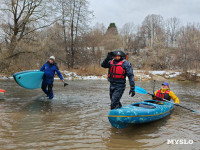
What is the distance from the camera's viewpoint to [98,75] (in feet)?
70.2

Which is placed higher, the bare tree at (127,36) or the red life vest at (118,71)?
the bare tree at (127,36)

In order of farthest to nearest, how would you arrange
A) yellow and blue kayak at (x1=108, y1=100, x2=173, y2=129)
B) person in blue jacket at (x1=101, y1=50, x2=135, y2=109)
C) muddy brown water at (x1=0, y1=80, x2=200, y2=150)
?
person in blue jacket at (x1=101, y1=50, x2=135, y2=109) < yellow and blue kayak at (x1=108, y1=100, x2=173, y2=129) < muddy brown water at (x1=0, y1=80, x2=200, y2=150)

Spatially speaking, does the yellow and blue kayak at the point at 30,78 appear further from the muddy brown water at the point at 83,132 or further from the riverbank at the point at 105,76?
the riverbank at the point at 105,76

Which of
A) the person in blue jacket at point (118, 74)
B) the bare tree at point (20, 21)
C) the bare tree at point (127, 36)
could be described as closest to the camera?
the person in blue jacket at point (118, 74)

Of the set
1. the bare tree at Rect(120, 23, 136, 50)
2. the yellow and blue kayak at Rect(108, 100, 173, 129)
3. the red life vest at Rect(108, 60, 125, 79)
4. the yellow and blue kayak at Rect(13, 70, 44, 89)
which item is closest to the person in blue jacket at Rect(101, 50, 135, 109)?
the red life vest at Rect(108, 60, 125, 79)

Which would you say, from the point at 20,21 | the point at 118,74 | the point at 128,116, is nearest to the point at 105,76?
the point at 20,21

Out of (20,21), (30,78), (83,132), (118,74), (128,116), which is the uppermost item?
(20,21)

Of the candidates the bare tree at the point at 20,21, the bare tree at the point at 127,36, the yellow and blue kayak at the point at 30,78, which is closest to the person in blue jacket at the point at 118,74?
the yellow and blue kayak at the point at 30,78

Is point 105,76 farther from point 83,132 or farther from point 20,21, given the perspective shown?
point 83,132

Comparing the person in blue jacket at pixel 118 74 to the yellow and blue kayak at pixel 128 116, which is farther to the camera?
the person in blue jacket at pixel 118 74

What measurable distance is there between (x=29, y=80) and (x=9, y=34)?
11872mm

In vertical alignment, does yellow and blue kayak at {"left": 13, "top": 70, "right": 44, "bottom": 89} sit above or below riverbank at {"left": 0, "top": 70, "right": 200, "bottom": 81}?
above

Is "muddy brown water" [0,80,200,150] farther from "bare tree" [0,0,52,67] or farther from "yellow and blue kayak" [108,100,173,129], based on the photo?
"bare tree" [0,0,52,67]

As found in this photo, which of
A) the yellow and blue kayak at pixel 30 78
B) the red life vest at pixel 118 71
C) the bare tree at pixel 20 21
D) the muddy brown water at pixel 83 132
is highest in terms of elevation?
the bare tree at pixel 20 21
